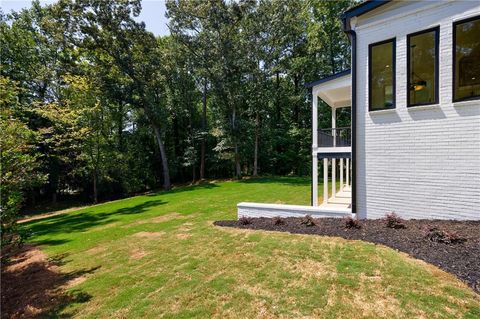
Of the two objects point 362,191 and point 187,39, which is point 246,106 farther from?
point 362,191

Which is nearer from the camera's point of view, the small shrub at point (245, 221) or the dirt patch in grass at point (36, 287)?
the dirt patch in grass at point (36, 287)

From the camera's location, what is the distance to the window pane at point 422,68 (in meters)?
6.34

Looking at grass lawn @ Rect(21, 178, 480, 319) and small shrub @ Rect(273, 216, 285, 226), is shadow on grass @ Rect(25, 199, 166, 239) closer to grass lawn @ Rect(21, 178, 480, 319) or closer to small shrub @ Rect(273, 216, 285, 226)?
grass lawn @ Rect(21, 178, 480, 319)

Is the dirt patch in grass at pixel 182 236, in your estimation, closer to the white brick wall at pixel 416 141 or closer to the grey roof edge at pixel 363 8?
the white brick wall at pixel 416 141

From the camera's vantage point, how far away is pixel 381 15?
23.0 feet

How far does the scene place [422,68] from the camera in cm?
654

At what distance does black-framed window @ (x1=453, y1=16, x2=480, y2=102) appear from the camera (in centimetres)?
581

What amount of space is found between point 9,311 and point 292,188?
14102mm

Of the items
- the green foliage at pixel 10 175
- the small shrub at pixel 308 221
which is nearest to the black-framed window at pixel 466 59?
the small shrub at pixel 308 221

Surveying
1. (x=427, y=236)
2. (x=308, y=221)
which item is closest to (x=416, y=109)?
(x=427, y=236)

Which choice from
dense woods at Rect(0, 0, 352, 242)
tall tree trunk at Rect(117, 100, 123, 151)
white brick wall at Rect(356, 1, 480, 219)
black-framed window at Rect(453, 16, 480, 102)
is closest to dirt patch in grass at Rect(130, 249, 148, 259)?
white brick wall at Rect(356, 1, 480, 219)

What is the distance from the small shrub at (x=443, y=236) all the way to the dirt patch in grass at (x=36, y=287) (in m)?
6.97

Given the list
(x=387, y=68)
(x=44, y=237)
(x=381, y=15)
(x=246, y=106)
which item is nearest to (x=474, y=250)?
(x=387, y=68)

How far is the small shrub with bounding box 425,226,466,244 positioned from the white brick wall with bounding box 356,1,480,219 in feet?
3.93
